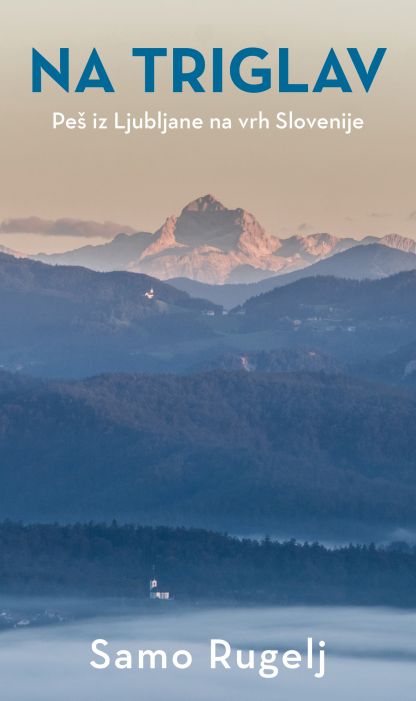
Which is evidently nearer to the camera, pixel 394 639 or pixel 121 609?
pixel 394 639

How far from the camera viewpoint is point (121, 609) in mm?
162750

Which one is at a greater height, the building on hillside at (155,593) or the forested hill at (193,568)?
the forested hill at (193,568)

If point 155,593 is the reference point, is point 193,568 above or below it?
above

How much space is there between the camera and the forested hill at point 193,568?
17000 centimetres

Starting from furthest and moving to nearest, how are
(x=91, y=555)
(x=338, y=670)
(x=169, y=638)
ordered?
(x=91, y=555) → (x=169, y=638) → (x=338, y=670)

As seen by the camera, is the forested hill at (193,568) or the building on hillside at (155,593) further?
the forested hill at (193,568)

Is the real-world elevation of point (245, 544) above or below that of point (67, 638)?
above

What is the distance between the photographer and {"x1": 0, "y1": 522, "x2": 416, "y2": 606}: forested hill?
170000mm

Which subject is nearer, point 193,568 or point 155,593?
point 155,593

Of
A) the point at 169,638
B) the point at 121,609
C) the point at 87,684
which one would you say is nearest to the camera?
the point at 87,684

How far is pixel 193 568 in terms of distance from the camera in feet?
566

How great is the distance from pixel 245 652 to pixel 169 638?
3805 mm

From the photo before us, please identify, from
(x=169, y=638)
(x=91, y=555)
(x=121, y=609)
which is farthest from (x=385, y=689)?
(x=91, y=555)

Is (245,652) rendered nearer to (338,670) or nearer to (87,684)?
(338,670)
